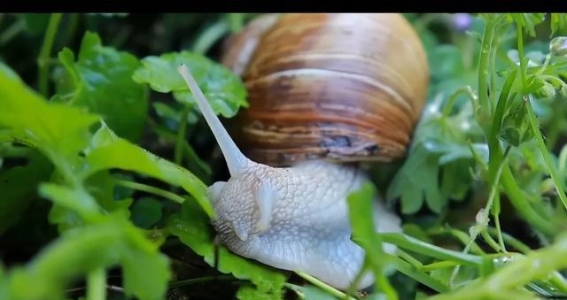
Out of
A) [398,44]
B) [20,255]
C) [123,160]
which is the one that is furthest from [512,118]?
[20,255]

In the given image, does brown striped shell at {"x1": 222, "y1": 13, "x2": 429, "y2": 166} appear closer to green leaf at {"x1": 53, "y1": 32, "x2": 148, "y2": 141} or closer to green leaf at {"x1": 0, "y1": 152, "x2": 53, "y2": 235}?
green leaf at {"x1": 53, "y1": 32, "x2": 148, "y2": 141}

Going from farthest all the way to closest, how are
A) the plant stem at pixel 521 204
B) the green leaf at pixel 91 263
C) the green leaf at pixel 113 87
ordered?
the green leaf at pixel 113 87, the plant stem at pixel 521 204, the green leaf at pixel 91 263

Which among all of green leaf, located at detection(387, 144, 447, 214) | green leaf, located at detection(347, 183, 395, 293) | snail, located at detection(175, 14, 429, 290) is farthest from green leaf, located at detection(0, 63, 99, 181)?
green leaf, located at detection(387, 144, 447, 214)

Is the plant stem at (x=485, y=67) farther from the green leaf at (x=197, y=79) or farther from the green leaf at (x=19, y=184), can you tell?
the green leaf at (x=19, y=184)

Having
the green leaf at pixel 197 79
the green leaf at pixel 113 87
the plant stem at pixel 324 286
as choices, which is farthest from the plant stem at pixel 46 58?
the plant stem at pixel 324 286

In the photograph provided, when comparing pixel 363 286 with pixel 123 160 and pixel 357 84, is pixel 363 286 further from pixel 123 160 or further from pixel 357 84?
pixel 123 160
